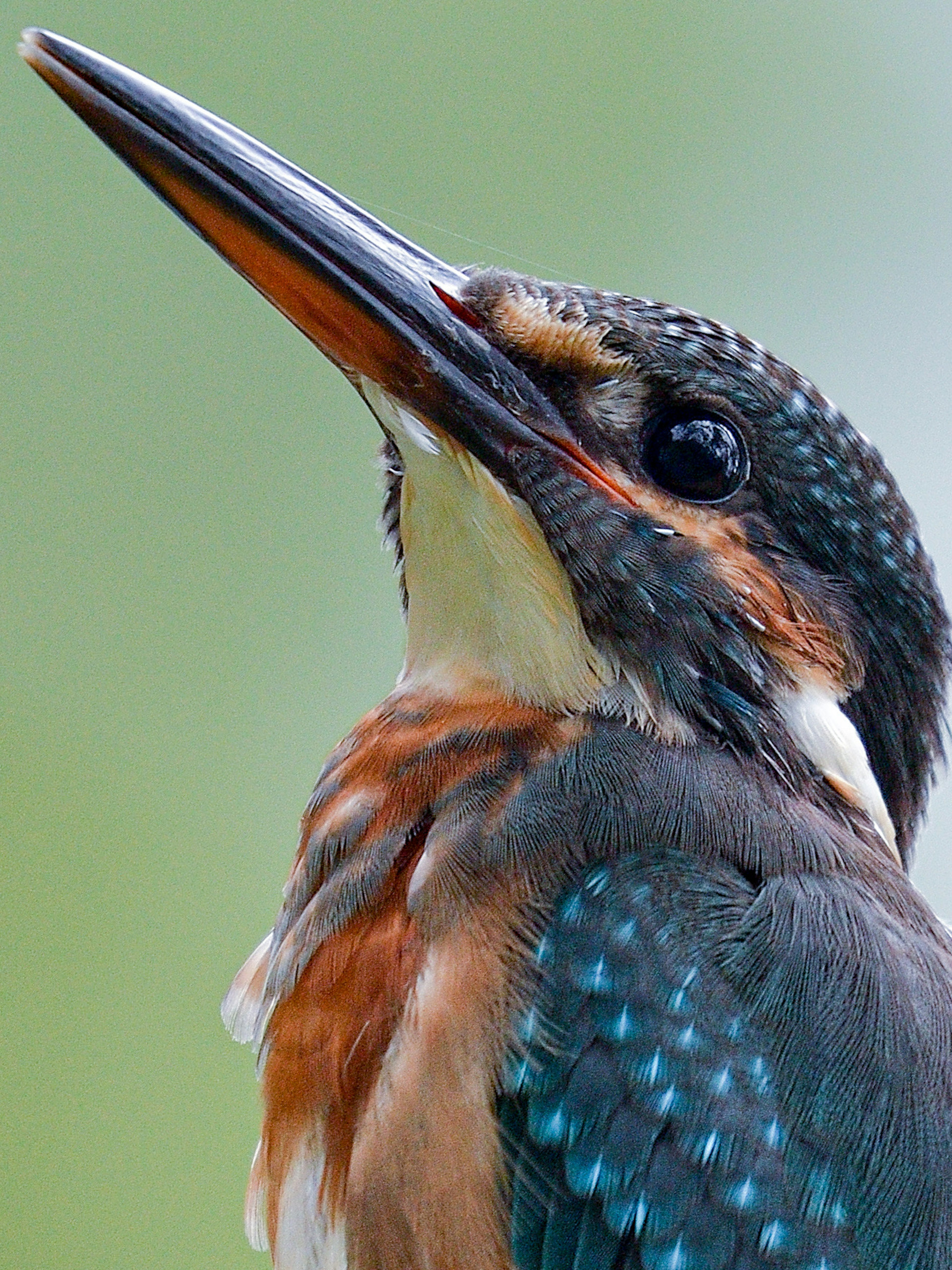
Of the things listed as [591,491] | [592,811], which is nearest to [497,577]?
[591,491]

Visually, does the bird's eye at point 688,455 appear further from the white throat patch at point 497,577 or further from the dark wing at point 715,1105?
the dark wing at point 715,1105

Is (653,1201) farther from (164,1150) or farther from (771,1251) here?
(164,1150)

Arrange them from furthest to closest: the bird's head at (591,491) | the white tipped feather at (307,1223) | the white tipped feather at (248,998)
A: the white tipped feather at (248,998) → the bird's head at (591,491) → the white tipped feather at (307,1223)

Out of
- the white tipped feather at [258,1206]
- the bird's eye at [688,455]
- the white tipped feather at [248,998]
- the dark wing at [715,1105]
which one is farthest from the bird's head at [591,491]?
the white tipped feather at [258,1206]

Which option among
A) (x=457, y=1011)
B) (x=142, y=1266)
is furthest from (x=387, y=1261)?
(x=142, y=1266)

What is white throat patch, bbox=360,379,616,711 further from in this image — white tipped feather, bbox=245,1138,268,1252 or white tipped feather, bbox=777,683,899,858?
white tipped feather, bbox=245,1138,268,1252

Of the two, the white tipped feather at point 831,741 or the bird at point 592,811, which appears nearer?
the bird at point 592,811

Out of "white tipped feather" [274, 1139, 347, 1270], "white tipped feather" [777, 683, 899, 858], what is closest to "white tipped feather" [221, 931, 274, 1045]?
"white tipped feather" [274, 1139, 347, 1270]

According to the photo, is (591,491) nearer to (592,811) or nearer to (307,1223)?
(592,811)
